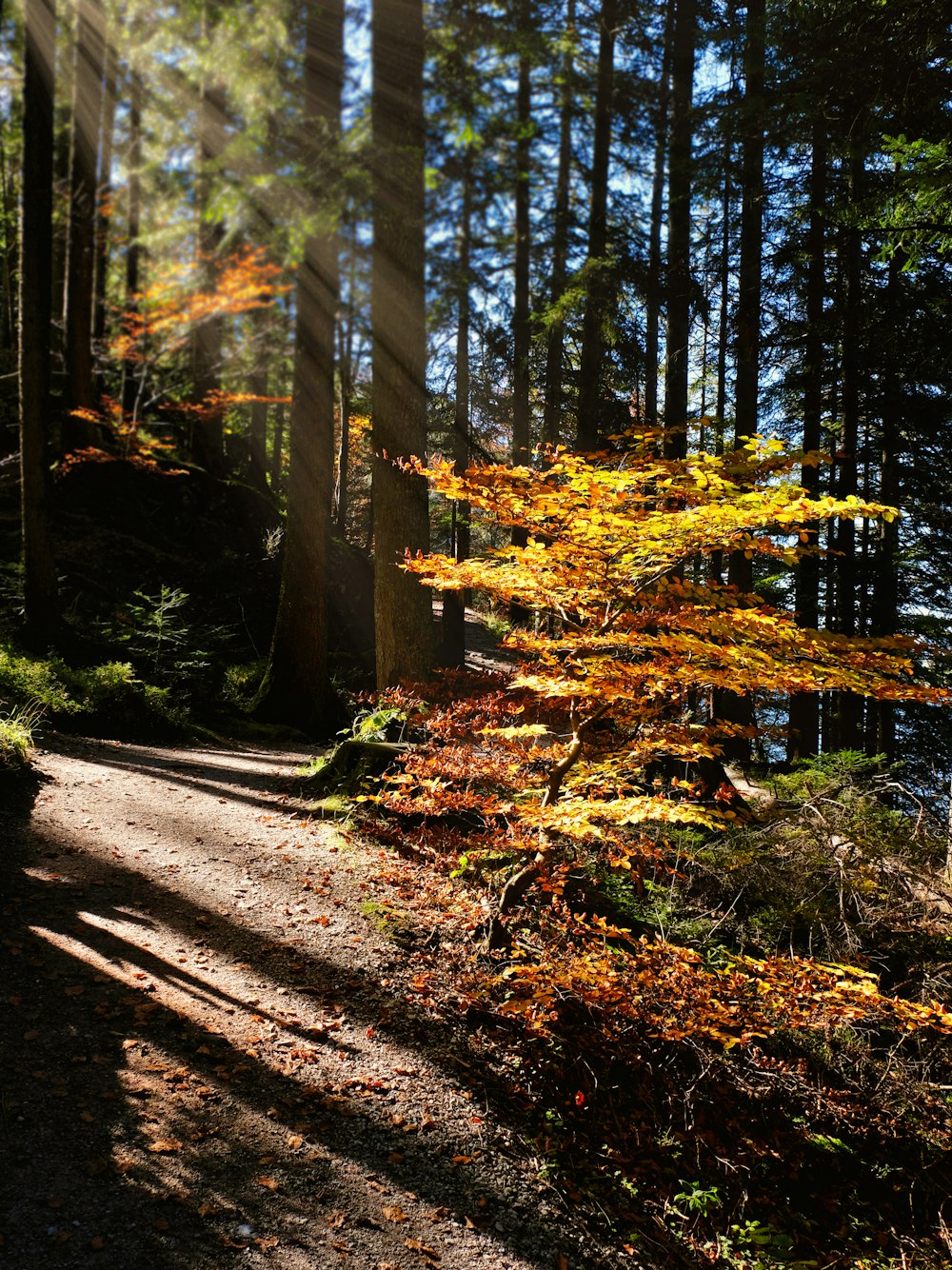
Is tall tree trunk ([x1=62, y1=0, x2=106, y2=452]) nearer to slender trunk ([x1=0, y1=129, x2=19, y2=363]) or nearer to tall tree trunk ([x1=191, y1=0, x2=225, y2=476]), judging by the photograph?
tall tree trunk ([x1=191, y1=0, x2=225, y2=476])

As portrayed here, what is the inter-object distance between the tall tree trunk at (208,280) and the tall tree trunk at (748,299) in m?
6.88

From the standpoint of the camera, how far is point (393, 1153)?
3.28 metres

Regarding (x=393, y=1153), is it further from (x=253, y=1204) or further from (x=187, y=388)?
(x=187, y=388)

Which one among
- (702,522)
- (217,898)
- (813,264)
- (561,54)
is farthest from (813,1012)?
(561,54)

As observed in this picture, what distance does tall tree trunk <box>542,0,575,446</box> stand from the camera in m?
11.7

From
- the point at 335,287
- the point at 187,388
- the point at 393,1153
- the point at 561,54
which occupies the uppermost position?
the point at 561,54

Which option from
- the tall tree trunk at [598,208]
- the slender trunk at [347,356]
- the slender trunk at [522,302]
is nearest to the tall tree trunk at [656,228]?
the tall tree trunk at [598,208]

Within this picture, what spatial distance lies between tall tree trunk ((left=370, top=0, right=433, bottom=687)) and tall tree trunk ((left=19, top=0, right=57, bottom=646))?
5.10 meters

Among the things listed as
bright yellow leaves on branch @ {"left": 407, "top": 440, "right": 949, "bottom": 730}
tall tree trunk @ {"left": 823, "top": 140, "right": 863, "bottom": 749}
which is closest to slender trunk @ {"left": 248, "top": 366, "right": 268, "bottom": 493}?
tall tree trunk @ {"left": 823, "top": 140, "right": 863, "bottom": 749}

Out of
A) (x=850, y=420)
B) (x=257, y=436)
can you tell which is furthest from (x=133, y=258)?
(x=850, y=420)

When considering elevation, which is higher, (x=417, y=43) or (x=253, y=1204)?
(x=417, y=43)

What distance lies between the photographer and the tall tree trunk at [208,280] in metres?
6.79

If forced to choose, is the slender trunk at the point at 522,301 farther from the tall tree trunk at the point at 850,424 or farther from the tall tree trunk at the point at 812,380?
the tall tree trunk at the point at 850,424

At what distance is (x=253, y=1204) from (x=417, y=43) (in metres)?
9.18
